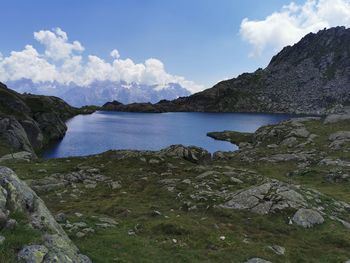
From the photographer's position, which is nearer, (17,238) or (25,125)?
(17,238)

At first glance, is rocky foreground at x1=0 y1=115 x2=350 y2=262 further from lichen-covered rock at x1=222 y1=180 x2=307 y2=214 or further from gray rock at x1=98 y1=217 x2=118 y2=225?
gray rock at x1=98 y1=217 x2=118 y2=225

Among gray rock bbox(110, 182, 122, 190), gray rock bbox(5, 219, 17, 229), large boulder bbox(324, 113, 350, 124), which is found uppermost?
large boulder bbox(324, 113, 350, 124)

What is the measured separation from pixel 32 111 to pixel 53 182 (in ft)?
292

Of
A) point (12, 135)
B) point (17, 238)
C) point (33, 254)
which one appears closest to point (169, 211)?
point (17, 238)

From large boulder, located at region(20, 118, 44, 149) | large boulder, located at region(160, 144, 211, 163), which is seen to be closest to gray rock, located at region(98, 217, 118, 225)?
large boulder, located at region(160, 144, 211, 163)

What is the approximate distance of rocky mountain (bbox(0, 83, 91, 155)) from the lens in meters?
81.4

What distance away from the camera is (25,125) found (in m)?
101

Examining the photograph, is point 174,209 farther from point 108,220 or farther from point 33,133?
point 33,133

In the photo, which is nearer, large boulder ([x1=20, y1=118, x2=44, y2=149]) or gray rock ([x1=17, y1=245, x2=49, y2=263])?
gray rock ([x1=17, y1=245, x2=49, y2=263])

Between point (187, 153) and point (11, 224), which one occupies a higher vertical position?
point (11, 224)

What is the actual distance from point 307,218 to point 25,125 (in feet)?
294

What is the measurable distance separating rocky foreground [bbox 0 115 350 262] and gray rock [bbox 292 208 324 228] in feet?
0.25

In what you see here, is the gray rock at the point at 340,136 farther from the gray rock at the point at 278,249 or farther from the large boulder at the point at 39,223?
the large boulder at the point at 39,223

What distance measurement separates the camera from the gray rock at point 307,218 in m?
28.0
